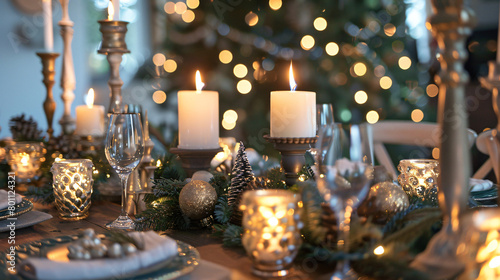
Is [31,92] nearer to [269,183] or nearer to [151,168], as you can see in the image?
[151,168]

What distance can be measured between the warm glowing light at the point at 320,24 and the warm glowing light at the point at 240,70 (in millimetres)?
472

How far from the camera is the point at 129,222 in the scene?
2.57 feet

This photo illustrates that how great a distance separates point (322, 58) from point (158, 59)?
1.42 metres

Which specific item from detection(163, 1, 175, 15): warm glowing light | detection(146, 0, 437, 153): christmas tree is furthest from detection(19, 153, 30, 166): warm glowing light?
detection(163, 1, 175, 15): warm glowing light

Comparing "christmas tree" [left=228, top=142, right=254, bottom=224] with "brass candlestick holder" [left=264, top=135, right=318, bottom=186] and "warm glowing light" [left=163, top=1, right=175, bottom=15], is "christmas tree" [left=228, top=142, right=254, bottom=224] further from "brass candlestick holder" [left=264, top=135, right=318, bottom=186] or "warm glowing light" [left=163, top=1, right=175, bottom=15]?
"warm glowing light" [left=163, top=1, right=175, bottom=15]


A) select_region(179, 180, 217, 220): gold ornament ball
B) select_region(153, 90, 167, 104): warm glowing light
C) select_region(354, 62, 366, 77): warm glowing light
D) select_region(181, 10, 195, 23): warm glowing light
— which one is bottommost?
select_region(179, 180, 217, 220): gold ornament ball

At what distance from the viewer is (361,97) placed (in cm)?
246

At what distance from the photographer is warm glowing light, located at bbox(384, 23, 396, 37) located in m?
2.41

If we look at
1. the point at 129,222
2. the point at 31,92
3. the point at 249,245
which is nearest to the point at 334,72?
the point at 129,222

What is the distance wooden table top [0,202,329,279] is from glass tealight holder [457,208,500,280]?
152mm

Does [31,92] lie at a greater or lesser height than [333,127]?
greater

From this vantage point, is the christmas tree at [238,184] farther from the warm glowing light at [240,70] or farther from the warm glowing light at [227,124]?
the warm glowing light at [227,124]

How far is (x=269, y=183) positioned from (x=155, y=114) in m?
3.61

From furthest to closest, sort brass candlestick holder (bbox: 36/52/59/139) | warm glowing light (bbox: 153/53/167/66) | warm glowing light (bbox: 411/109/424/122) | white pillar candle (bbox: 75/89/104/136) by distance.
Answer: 1. warm glowing light (bbox: 153/53/167/66)
2. warm glowing light (bbox: 411/109/424/122)
3. brass candlestick holder (bbox: 36/52/59/139)
4. white pillar candle (bbox: 75/89/104/136)
